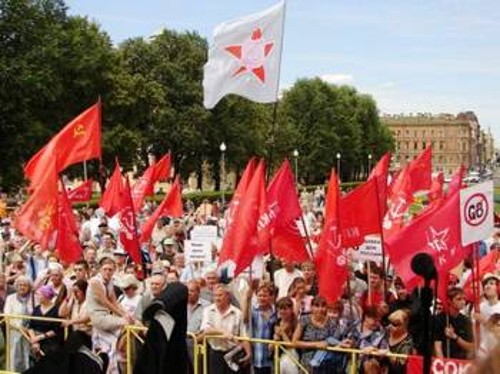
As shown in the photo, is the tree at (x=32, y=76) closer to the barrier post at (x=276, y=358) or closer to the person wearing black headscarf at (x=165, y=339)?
the barrier post at (x=276, y=358)

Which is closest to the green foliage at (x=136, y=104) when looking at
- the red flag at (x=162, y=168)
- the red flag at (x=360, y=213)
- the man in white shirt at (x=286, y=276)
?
the red flag at (x=162, y=168)

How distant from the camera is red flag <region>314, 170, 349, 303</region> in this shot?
33.9ft

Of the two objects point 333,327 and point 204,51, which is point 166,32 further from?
point 333,327

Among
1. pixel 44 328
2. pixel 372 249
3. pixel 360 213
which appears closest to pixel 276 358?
pixel 44 328

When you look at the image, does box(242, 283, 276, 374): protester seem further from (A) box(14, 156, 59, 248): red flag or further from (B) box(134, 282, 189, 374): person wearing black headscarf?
(B) box(134, 282, 189, 374): person wearing black headscarf

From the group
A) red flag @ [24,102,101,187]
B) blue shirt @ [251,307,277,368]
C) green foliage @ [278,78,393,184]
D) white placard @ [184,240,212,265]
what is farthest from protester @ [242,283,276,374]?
green foliage @ [278,78,393,184]

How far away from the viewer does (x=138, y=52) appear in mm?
71375

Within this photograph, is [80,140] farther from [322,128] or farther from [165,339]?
[322,128]

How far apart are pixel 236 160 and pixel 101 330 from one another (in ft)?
210

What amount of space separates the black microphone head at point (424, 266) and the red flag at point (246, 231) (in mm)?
7273

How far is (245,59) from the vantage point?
40.6ft

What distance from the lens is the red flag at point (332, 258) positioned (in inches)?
407

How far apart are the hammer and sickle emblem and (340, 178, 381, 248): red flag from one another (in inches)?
229

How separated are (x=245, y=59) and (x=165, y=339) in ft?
28.1
